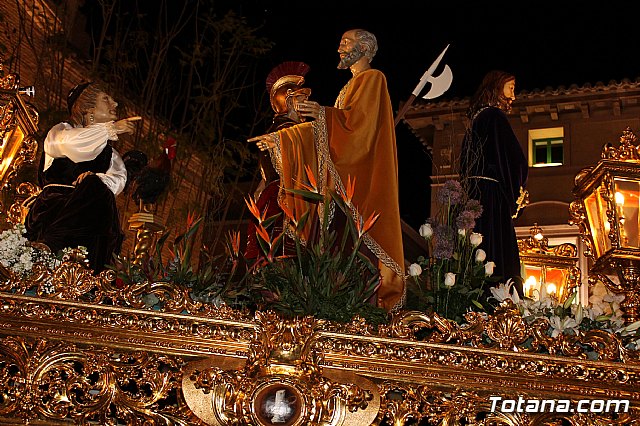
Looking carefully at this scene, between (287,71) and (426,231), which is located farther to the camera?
(287,71)

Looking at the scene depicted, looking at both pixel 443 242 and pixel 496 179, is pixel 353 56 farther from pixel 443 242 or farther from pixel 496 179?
pixel 443 242

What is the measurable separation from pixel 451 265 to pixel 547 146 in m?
12.0

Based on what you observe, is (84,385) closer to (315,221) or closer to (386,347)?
(386,347)

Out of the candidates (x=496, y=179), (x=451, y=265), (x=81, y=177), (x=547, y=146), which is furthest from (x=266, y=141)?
(x=547, y=146)

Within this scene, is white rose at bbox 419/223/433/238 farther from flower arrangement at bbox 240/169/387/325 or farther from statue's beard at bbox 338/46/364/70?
statue's beard at bbox 338/46/364/70

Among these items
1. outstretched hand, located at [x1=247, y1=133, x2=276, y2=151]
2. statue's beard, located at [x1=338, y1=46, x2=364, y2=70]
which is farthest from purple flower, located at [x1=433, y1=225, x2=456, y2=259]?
statue's beard, located at [x1=338, y1=46, x2=364, y2=70]

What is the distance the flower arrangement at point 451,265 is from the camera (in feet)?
13.5

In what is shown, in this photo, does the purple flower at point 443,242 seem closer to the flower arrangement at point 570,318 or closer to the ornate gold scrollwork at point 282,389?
the flower arrangement at point 570,318

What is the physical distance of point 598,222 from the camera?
16.3 ft

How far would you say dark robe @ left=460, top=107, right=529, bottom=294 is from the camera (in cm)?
534

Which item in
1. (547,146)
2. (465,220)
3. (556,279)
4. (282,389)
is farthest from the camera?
(547,146)

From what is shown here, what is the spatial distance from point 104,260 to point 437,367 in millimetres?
2159

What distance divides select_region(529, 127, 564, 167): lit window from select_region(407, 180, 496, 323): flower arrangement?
37.6ft

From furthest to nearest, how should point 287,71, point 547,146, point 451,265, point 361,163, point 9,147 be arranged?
point 547,146 < point 287,71 < point 361,163 < point 9,147 < point 451,265
